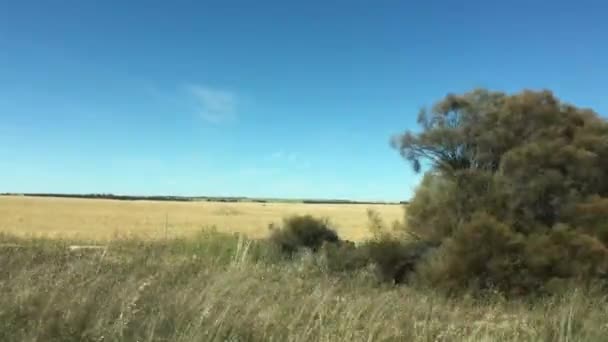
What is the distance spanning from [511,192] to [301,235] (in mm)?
7792

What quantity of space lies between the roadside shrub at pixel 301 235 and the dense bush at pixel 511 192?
3.46 metres

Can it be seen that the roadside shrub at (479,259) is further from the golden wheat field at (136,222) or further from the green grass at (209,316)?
the green grass at (209,316)

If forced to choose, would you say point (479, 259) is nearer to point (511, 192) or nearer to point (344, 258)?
A: point (511, 192)

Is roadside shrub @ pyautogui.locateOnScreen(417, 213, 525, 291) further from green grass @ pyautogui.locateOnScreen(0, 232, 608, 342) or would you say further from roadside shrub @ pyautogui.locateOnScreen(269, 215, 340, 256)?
green grass @ pyautogui.locateOnScreen(0, 232, 608, 342)

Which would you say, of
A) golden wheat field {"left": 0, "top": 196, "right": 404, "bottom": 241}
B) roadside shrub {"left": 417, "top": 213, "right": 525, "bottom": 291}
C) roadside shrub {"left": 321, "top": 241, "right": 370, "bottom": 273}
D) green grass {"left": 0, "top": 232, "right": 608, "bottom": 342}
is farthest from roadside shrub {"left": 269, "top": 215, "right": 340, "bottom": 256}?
green grass {"left": 0, "top": 232, "right": 608, "bottom": 342}

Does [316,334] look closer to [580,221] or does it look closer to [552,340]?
[552,340]

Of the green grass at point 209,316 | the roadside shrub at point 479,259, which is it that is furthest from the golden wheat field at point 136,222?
the green grass at point 209,316

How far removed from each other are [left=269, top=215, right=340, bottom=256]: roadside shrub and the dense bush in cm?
346

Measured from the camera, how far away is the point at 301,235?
70.3 ft

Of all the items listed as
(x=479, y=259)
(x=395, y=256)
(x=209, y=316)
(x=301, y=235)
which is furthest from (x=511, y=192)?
(x=209, y=316)

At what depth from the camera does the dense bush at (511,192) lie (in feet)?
46.6

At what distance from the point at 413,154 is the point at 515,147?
380 cm

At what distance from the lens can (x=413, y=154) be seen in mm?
20281

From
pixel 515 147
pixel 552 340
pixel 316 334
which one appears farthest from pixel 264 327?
pixel 515 147
